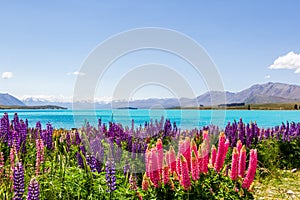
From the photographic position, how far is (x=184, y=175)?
4043 mm

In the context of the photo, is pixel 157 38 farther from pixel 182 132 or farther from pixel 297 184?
pixel 297 184

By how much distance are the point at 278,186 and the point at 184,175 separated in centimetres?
441

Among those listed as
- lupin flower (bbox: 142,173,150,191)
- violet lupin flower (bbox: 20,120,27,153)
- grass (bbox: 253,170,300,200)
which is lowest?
grass (bbox: 253,170,300,200)

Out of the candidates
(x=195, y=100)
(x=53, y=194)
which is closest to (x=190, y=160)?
(x=53, y=194)

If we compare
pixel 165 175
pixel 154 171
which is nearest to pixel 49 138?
pixel 154 171

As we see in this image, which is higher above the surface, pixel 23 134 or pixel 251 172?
pixel 23 134

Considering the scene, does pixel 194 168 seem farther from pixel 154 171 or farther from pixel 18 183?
pixel 18 183

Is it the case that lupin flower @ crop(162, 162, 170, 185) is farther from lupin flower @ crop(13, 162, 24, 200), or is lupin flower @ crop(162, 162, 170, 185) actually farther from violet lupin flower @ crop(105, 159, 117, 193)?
lupin flower @ crop(13, 162, 24, 200)

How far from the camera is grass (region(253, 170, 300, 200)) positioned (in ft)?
22.3

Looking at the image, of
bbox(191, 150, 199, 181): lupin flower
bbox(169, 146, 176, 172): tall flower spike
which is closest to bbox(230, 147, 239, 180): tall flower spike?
bbox(191, 150, 199, 181): lupin flower

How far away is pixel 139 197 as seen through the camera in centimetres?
414

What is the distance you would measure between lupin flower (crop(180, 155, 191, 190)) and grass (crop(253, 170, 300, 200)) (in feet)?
10.2

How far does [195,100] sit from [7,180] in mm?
4288

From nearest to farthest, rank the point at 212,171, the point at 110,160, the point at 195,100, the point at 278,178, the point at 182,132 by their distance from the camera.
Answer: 1. the point at 110,160
2. the point at 212,171
3. the point at 195,100
4. the point at 278,178
5. the point at 182,132
